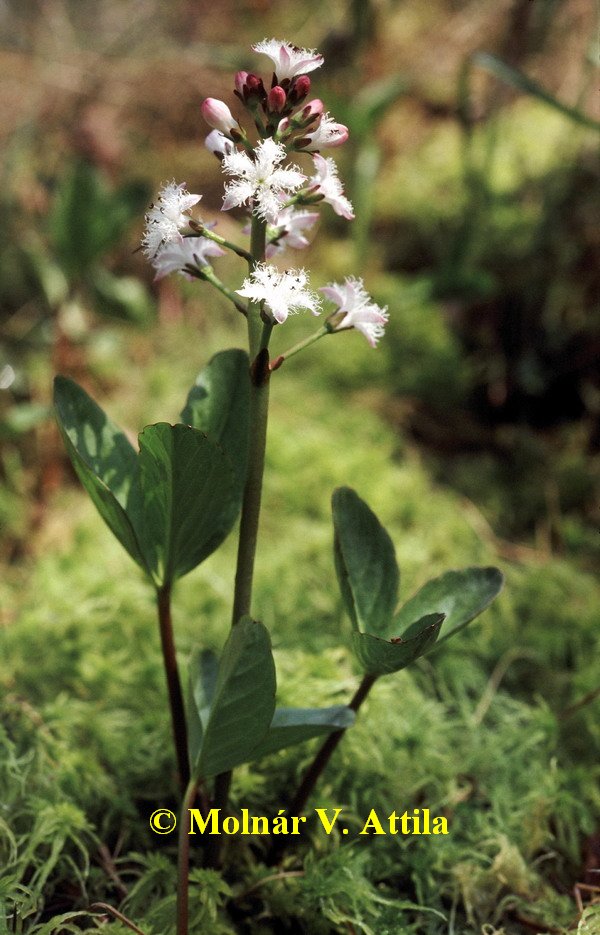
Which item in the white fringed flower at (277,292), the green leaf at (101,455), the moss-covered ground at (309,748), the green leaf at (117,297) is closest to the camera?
the white fringed flower at (277,292)

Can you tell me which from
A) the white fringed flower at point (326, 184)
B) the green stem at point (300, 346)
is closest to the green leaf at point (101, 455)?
the green stem at point (300, 346)

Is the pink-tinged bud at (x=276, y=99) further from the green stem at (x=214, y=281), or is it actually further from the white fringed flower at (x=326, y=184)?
the green stem at (x=214, y=281)

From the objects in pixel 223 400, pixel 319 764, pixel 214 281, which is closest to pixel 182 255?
pixel 214 281

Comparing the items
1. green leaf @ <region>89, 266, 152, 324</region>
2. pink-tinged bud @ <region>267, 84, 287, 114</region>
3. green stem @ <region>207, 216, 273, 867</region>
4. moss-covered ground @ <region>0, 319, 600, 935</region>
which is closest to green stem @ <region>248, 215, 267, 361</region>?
green stem @ <region>207, 216, 273, 867</region>

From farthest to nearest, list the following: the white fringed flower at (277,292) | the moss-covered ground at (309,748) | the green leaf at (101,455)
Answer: the moss-covered ground at (309,748)
the green leaf at (101,455)
the white fringed flower at (277,292)

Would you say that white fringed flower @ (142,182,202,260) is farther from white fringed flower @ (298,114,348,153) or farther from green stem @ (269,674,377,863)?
green stem @ (269,674,377,863)

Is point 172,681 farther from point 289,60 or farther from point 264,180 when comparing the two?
point 289,60

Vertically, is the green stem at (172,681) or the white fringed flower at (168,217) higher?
the white fringed flower at (168,217)
